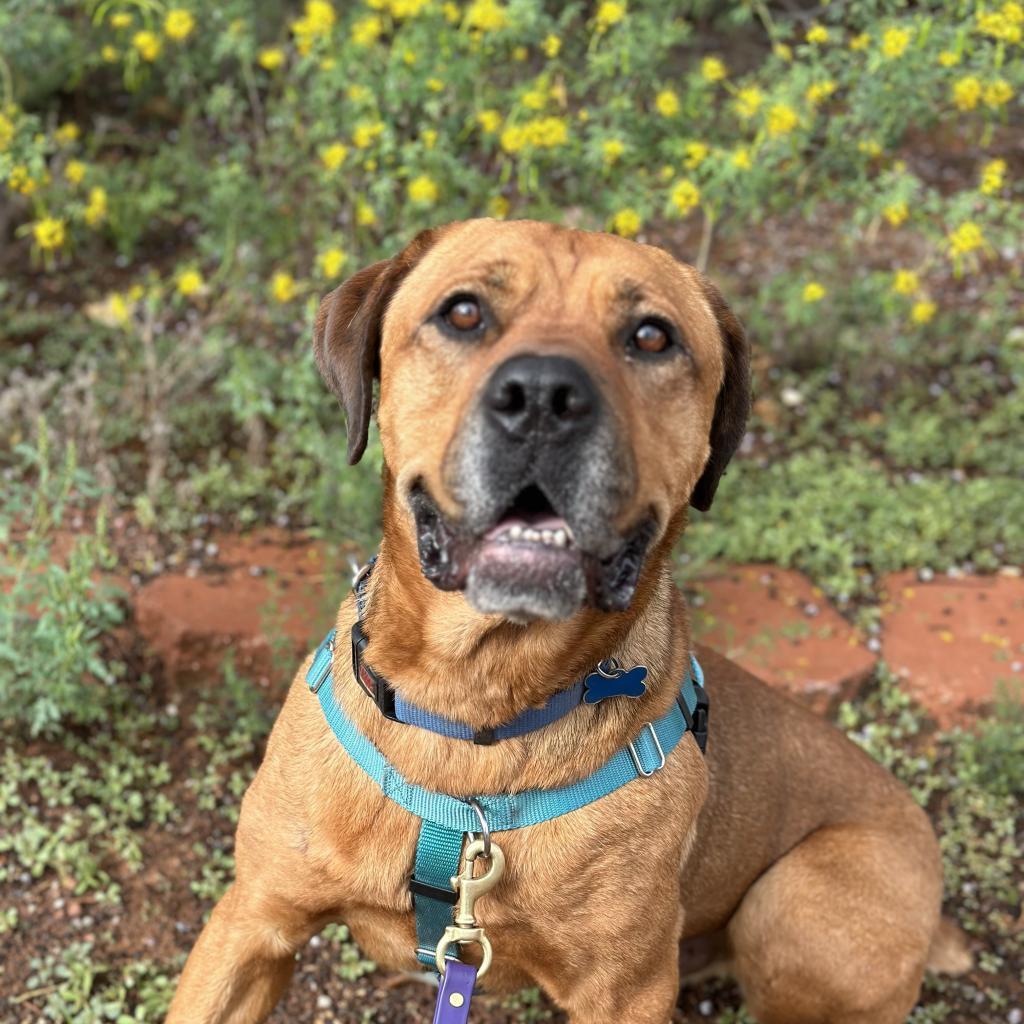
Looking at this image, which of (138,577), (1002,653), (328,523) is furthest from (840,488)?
(138,577)

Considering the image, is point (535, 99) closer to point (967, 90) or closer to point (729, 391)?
point (967, 90)

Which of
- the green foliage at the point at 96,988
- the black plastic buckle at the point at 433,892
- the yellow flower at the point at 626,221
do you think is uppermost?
the yellow flower at the point at 626,221

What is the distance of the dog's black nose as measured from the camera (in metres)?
2.22

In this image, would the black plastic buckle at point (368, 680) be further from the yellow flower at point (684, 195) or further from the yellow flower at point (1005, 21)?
the yellow flower at point (1005, 21)

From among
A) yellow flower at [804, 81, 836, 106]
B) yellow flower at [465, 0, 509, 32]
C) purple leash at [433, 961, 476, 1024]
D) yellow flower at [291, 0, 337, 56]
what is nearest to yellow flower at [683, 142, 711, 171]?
yellow flower at [804, 81, 836, 106]

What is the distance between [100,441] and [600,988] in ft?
10.5

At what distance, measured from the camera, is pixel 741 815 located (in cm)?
319

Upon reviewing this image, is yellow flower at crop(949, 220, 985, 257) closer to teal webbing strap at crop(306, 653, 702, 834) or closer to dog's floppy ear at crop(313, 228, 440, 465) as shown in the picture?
dog's floppy ear at crop(313, 228, 440, 465)

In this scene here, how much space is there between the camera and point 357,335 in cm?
272

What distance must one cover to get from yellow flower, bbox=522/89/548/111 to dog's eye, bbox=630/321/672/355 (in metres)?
1.87

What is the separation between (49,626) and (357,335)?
163cm

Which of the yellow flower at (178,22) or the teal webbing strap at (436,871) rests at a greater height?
the yellow flower at (178,22)

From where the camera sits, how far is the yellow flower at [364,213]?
4500mm

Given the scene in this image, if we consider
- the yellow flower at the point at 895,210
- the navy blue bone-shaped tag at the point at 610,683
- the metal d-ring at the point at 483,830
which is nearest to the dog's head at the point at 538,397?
the navy blue bone-shaped tag at the point at 610,683
